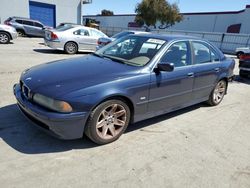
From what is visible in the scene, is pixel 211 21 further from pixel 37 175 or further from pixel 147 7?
pixel 37 175

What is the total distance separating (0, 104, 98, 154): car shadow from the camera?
316cm

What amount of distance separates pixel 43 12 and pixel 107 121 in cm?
2454

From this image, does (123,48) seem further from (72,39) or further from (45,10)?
(45,10)

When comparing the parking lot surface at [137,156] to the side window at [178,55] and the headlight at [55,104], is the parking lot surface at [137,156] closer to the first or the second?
the headlight at [55,104]

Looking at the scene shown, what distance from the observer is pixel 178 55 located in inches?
165

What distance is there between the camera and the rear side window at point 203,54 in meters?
4.56

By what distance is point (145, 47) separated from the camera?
13.4ft

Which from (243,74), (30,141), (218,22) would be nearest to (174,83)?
(30,141)

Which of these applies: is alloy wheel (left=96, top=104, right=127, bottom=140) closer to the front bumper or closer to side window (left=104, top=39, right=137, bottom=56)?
the front bumper

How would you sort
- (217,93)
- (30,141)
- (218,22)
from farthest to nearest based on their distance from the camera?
(218,22), (217,93), (30,141)

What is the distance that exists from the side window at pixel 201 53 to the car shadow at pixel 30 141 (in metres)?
2.64

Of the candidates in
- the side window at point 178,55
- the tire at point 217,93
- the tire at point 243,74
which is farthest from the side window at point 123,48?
the tire at point 243,74

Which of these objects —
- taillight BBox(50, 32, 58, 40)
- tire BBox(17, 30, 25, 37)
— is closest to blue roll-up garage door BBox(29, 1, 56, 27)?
tire BBox(17, 30, 25, 37)

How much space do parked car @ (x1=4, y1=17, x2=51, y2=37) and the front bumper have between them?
1769 centimetres
